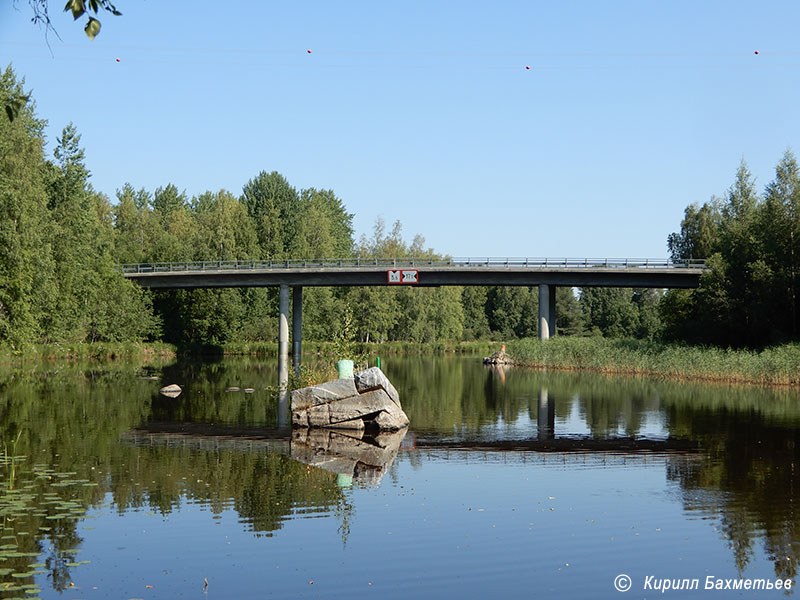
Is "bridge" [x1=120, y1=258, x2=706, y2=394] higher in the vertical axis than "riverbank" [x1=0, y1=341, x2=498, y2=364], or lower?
higher

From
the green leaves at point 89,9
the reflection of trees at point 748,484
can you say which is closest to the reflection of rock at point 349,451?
the reflection of trees at point 748,484

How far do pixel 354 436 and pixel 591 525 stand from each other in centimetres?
1391

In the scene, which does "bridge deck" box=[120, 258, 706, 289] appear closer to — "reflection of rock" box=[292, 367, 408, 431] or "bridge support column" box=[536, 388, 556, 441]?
"bridge support column" box=[536, 388, 556, 441]

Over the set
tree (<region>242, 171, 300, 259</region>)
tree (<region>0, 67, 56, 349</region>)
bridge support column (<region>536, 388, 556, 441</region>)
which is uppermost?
tree (<region>242, 171, 300, 259</region>)

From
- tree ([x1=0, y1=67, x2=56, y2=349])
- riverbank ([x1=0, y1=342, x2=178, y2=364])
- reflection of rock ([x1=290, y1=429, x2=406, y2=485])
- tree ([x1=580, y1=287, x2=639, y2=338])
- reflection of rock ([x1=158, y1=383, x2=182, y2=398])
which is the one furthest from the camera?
tree ([x1=580, y1=287, x2=639, y2=338])

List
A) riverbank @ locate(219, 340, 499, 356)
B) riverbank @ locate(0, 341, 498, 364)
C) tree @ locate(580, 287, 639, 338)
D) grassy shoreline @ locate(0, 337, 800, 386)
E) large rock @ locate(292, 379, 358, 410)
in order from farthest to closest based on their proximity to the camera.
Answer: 1. tree @ locate(580, 287, 639, 338)
2. riverbank @ locate(219, 340, 499, 356)
3. riverbank @ locate(0, 341, 498, 364)
4. grassy shoreline @ locate(0, 337, 800, 386)
5. large rock @ locate(292, 379, 358, 410)

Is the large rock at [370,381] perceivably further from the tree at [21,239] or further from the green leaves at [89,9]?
the tree at [21,239]

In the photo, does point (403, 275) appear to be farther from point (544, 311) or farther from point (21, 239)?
point (21, 239)

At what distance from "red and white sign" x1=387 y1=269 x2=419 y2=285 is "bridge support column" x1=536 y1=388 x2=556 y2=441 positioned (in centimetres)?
3653

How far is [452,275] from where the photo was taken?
273 feet

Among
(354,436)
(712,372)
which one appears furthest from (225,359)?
(354,436)

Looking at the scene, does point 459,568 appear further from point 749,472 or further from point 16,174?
point 16,174
